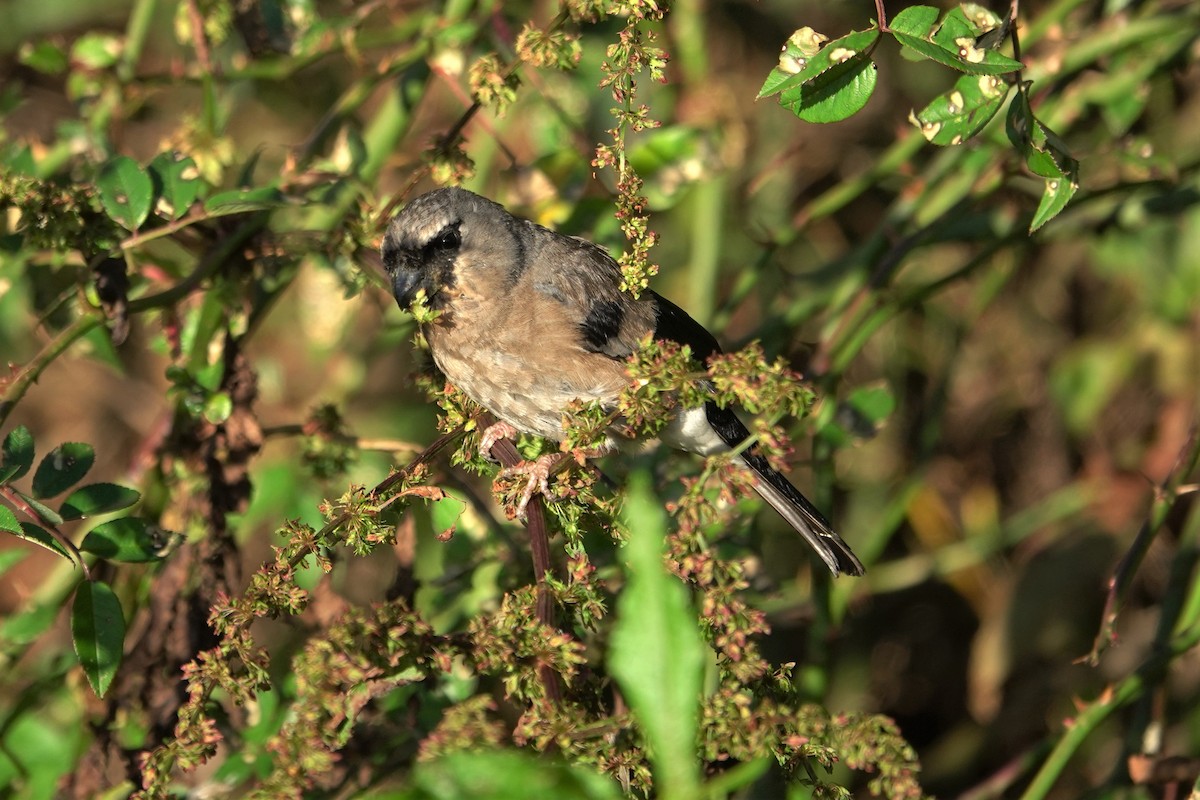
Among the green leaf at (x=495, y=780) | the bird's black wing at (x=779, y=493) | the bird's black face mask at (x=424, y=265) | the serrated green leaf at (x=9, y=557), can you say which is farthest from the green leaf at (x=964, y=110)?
the serrated green leaf at (x=9, y=557)

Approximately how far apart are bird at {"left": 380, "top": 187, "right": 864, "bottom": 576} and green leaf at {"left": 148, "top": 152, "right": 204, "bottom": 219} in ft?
1.52

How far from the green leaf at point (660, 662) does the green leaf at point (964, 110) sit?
1.21m

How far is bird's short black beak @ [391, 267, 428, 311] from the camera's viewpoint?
2.93 meters

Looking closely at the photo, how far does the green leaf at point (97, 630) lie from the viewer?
2230 millimetres

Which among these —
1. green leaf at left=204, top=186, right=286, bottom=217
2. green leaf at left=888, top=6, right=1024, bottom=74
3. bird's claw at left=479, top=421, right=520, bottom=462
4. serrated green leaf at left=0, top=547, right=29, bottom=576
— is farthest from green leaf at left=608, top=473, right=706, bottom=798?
serrated green leaf at left=0, top=547, right=29, bottom=576

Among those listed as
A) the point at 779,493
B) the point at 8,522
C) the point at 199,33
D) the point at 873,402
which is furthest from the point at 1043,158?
the point at 199,33

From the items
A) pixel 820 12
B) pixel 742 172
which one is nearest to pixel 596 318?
pixel 742 172

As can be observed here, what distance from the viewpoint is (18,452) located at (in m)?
2.26

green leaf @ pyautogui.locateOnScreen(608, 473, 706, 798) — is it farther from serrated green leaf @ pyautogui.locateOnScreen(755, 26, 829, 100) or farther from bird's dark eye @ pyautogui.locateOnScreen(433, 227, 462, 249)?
bird's dark eye @ pyautogui.locateOnScreen(433, 227, 462, 249)

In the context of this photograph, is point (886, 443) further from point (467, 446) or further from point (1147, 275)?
point (467, 446)

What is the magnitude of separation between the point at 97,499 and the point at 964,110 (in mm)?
1754

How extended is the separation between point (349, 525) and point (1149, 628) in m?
3.66

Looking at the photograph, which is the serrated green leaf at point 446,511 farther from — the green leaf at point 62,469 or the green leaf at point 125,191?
the green leaf at point 125,191

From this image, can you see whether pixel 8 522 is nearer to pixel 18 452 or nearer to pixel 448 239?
pixel 18 452
